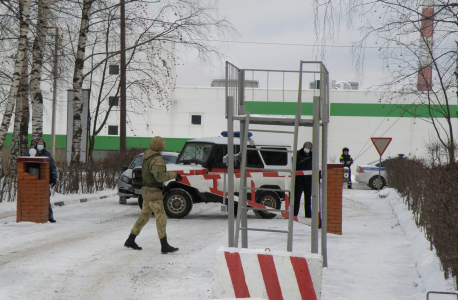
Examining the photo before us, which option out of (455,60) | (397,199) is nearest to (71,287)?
(455,60)

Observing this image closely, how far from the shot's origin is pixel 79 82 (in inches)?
681

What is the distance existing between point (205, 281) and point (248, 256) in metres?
1.41

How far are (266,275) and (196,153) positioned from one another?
26.2ft

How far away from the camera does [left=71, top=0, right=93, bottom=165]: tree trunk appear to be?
17031mm

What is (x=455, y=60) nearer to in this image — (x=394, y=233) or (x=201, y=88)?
(x=394, y=233)

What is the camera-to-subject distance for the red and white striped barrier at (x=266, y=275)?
4.70 metres

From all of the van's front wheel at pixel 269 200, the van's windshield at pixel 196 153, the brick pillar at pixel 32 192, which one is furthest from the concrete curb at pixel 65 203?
the van's front wheel at pixel 269 200

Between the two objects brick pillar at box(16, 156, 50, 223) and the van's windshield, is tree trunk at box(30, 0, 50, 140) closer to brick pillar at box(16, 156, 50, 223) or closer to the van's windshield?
brick pillar at box(16, 156, 50, 223)

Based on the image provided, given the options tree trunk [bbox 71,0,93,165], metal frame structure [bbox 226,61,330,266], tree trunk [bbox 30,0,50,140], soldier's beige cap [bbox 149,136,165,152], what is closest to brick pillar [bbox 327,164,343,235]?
metal frame structure [bbox 226,61,330,266]

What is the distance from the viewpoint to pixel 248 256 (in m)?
4.77

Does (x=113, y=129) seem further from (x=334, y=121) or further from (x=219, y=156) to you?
(x=219, y=156)

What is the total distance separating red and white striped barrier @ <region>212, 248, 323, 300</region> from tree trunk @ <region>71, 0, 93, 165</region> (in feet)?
42.7

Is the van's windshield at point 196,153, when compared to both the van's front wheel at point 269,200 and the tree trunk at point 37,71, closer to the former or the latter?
the van's front wheel at point 269,200

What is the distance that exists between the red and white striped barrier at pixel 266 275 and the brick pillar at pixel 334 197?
17.2ft
